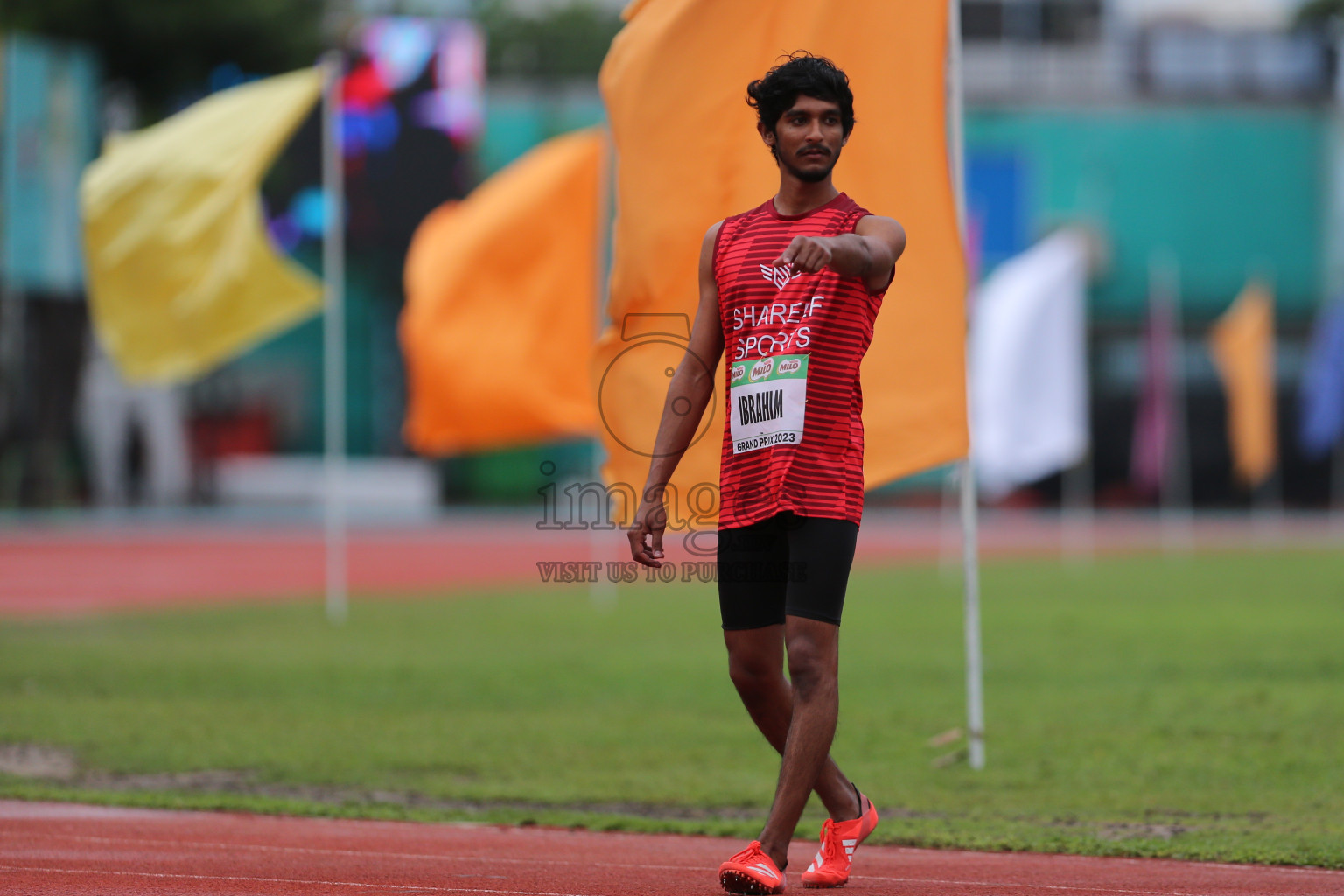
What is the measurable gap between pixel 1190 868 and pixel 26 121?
105 feet

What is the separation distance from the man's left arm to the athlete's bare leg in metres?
1.01

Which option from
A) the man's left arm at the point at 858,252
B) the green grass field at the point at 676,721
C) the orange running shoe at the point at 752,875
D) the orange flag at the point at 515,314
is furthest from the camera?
the orange flag at the point at 515,314

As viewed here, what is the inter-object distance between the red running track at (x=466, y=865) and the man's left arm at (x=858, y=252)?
6.04 ft

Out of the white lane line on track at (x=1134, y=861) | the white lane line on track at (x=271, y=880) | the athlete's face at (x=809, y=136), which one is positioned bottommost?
the white lane line on track at (x=1134, y=861)

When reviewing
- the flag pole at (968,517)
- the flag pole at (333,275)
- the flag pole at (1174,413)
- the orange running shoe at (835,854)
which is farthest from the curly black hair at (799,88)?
the flag pole at (1174,413)

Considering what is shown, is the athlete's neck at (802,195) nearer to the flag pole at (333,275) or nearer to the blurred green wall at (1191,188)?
the flag pole at (333,275)

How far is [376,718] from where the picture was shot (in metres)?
10.3

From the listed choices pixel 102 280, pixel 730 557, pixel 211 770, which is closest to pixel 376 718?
pixel 211 770

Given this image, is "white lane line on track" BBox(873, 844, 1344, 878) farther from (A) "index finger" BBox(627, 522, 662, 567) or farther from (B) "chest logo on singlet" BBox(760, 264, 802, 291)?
(B) "chest logo on singlet" BBox(760, 264, 802, 291)

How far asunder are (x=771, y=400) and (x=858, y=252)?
51 cm

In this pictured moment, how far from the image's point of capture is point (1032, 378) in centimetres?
2214

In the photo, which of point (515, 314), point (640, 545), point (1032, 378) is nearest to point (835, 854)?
point (640, 545)

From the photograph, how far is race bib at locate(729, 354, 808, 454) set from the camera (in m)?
5.00

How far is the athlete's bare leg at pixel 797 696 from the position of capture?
4.92 metres
